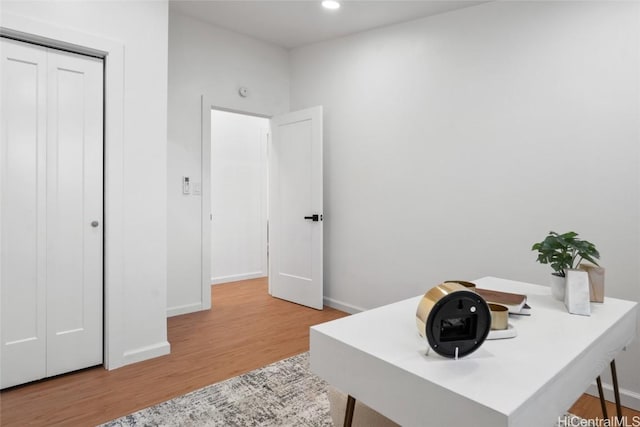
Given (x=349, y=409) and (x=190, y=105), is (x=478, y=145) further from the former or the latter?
(x=190, y=105)

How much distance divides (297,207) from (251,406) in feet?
7.62

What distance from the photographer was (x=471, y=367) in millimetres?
1009

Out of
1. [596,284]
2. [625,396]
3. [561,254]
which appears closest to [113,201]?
[561,254]

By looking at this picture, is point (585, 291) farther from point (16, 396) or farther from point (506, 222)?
point (16, 396)

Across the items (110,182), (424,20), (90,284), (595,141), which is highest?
(424,20)

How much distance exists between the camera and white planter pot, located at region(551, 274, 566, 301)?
1.63 metres

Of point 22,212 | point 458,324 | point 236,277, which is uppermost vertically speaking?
point 22,212

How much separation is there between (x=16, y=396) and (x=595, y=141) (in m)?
3.87

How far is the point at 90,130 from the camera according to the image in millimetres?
2498

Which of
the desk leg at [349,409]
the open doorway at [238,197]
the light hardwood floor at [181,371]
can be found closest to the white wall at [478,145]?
the light hardwood floor at [181,371]

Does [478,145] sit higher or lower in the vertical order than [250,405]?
higher

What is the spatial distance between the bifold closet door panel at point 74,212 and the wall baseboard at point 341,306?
2204 millimetres

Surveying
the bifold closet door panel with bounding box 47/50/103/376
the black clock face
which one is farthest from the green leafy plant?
the bifold closet door panel with bounding box 47/50/103/376

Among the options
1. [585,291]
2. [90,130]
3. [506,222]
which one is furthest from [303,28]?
[585,291]
